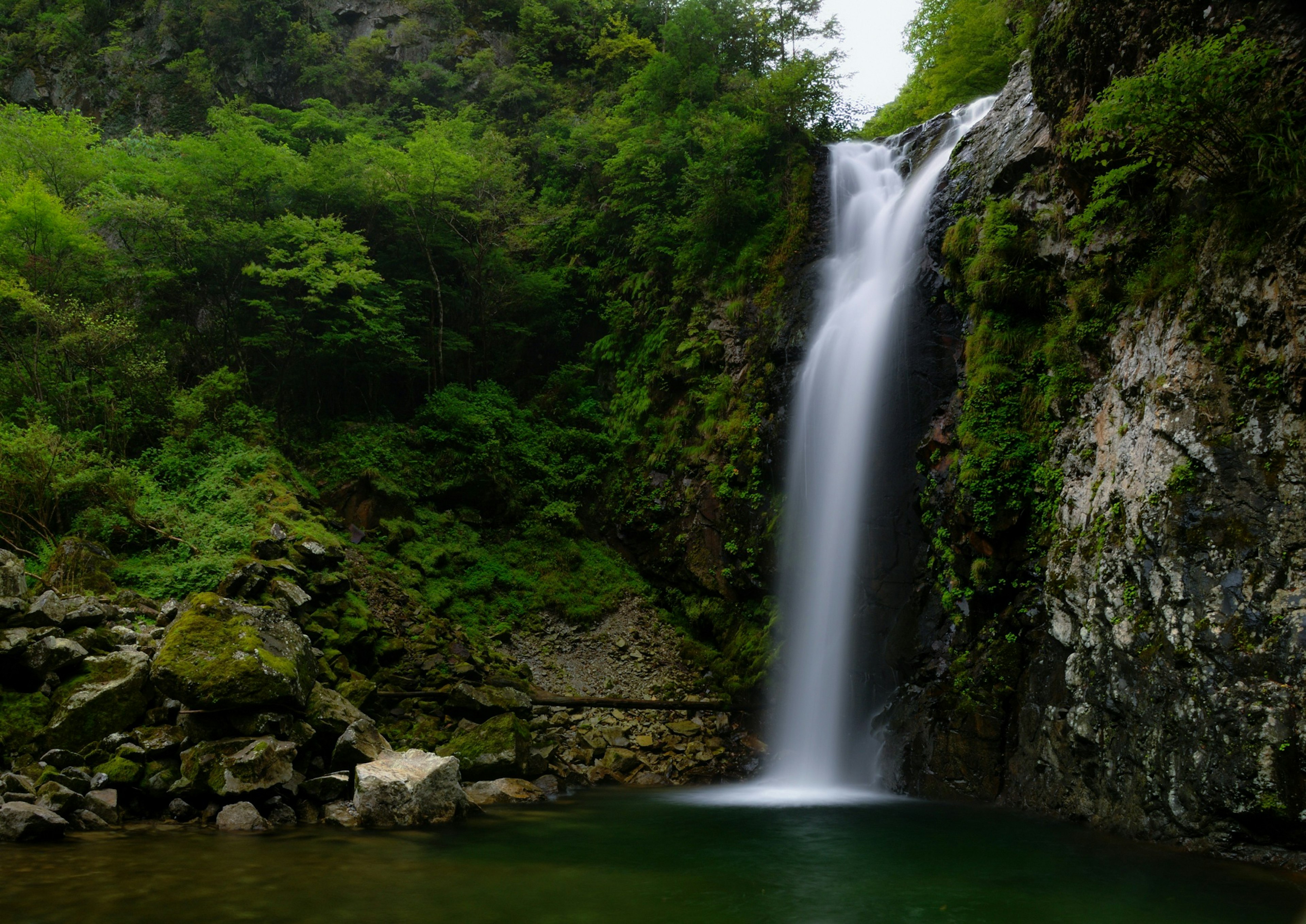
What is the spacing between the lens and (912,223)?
14.3m

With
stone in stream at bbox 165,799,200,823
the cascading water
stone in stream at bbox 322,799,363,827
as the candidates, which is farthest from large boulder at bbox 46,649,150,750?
the cascading water

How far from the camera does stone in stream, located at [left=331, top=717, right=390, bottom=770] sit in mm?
8289

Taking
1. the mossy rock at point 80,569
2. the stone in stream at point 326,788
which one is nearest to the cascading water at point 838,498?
the stone in stream at point 326,788

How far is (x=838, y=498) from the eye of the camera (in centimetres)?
1234

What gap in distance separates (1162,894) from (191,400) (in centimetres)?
1650

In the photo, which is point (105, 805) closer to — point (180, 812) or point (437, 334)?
point (180, 812)

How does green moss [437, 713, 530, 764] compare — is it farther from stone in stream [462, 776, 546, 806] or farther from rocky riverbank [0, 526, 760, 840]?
stone in stream [462, 776, 546, 806]

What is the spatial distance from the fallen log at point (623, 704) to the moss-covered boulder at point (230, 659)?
13.6ft

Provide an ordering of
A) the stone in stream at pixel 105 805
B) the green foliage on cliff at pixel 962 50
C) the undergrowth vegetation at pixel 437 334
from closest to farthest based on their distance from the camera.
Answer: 1. the stone in stream at pixel 105 805
2. the undergrowth vegetation at pixel 437 334
3. the green foliage on cliff at pixel 962 50

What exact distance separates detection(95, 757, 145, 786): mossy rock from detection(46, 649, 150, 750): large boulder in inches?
13.9

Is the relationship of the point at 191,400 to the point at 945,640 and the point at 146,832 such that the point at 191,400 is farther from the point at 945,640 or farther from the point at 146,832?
the point at 945,640

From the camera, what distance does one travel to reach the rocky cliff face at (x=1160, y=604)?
6164 mm

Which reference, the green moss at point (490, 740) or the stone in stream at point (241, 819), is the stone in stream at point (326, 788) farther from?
the green moss at point (490, 740)

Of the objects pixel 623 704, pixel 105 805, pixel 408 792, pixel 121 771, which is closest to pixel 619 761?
pixel 623 704
